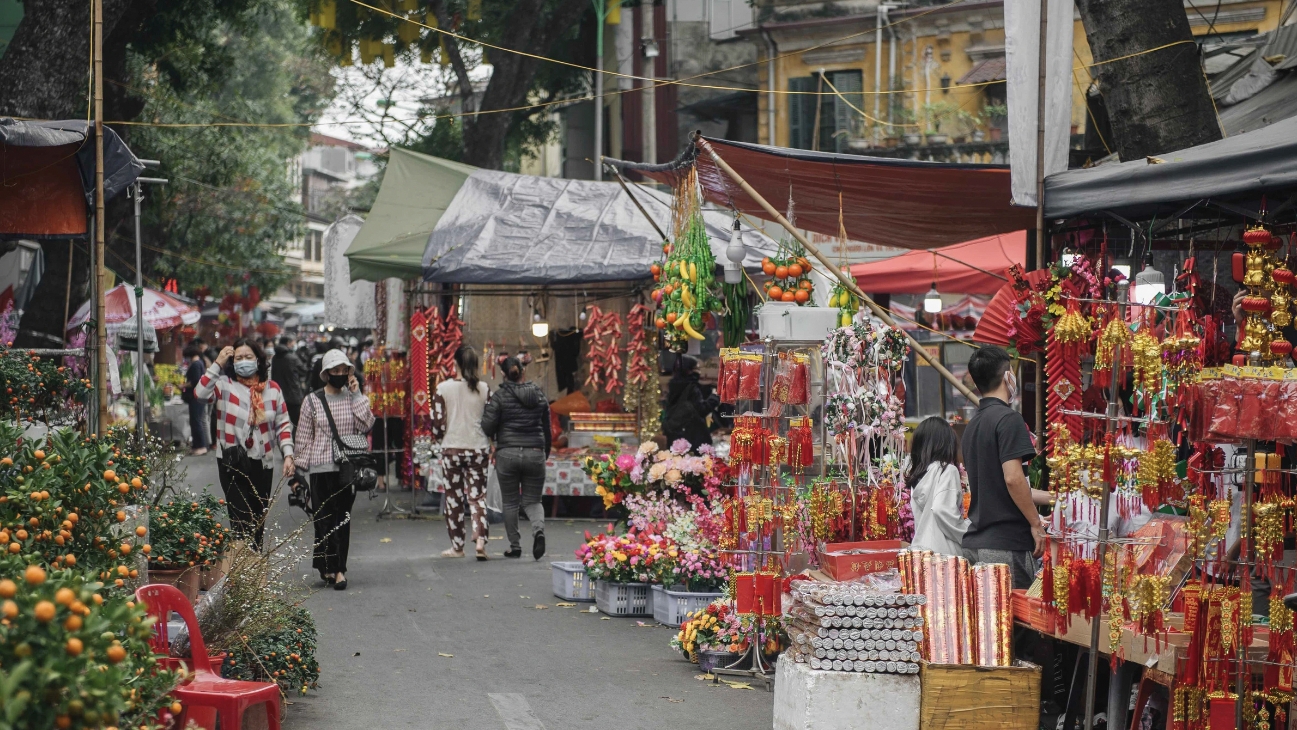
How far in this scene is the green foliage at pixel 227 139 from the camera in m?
21.7

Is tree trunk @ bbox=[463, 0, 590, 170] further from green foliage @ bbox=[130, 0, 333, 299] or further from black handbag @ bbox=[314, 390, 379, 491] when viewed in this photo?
black handbag @ bbox=[314, 390, 379, 491]

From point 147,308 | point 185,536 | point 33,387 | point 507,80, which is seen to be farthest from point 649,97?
point 185,536

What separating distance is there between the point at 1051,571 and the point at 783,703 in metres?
1.50

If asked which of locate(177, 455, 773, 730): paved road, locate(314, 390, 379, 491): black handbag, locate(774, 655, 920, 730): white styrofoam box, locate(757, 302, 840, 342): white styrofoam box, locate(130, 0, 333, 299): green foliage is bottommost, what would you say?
locate(177, 455, 773, 730): paved road

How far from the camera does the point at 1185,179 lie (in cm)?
593

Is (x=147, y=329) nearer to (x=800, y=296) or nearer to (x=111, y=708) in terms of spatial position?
(x=800, y=296)

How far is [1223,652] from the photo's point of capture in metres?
5.21

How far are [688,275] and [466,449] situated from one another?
14.7 feet

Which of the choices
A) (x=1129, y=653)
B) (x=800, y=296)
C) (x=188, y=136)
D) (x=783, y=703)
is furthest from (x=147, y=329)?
(x=1129, y=653)

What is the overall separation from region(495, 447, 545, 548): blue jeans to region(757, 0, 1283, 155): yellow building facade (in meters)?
14.4

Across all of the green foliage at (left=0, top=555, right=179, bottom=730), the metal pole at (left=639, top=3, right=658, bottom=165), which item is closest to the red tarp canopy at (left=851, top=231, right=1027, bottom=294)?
the metal pole at (left=639, top=3, right=658, bottom=165)

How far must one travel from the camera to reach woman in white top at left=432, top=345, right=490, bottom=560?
1260 cm

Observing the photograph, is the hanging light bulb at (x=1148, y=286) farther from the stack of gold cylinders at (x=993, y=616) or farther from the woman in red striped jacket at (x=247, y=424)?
the woman in red striped jacket at (x=247, y=424)

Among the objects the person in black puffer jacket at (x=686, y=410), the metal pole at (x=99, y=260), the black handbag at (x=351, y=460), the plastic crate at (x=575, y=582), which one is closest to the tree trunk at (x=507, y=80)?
the person in black puffer jacket at (x=686, y=410)
